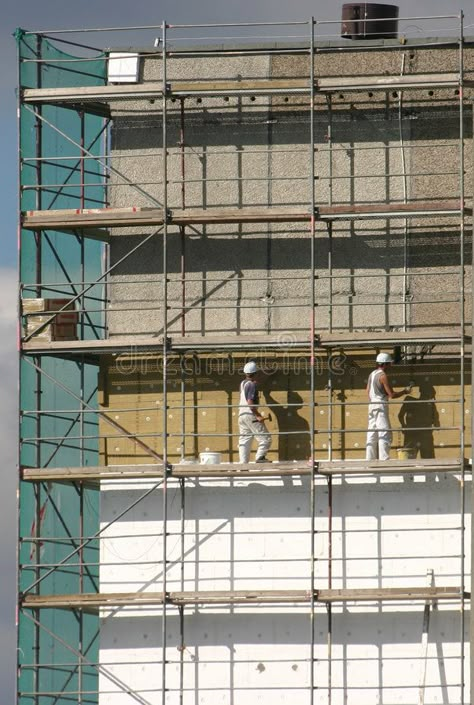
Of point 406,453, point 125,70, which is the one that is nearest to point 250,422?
point 406,453

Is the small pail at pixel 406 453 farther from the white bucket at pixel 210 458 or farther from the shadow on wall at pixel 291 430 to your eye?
the white bucket at pixel 210 458

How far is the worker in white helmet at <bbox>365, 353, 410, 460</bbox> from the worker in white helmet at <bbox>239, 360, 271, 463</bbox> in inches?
66.5

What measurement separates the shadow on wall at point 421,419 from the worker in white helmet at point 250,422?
2379mm

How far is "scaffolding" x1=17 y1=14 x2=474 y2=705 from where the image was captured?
105ft

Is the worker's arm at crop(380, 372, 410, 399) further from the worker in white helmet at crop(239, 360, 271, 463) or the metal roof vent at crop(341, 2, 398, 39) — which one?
the metal roof vent at crop(341, 2, 398, 39)

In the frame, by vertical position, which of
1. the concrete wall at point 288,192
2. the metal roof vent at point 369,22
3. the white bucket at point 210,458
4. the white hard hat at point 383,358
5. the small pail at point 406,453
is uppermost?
the metal roof vent at point 369,22

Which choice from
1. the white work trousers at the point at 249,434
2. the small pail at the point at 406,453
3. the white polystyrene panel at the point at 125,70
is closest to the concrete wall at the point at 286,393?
the small pail at the point at 406,453

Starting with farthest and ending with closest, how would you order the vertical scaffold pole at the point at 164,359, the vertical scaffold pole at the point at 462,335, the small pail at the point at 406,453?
1. the small pail at the point at 406,453
2. the vertical scaffold pole at the point at 164,359
3. the vertical scaffold pole at the point at 462,335

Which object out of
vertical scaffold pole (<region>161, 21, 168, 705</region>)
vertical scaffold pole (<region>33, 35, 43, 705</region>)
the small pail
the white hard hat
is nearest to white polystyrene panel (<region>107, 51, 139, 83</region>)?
vertical scaffold pole (<region>161, 21, 168, 705</region>)

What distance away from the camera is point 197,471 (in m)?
32.1

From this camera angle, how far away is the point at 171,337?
32.4 meters

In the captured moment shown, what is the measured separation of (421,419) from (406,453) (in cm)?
67

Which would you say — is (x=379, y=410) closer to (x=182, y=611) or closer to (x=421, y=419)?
(x=421, y=419)

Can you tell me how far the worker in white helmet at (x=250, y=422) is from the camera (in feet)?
106
